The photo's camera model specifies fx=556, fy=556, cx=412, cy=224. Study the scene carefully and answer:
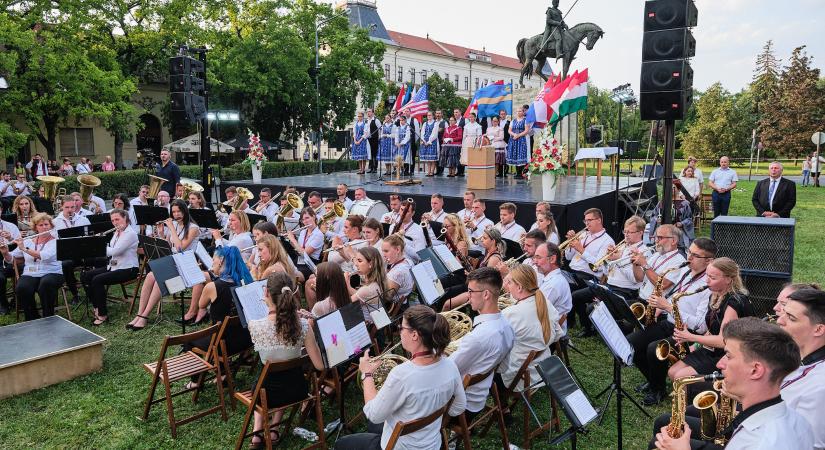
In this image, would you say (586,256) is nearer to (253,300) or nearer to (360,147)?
(253,300)

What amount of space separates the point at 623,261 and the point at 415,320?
4329 millimetres

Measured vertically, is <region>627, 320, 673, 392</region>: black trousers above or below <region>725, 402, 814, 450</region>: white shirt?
below

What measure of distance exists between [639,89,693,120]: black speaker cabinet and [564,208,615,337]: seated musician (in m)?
2.37

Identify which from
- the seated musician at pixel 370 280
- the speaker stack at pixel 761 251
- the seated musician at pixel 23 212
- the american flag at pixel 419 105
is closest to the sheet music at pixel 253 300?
the seated musician at pixel 370 280

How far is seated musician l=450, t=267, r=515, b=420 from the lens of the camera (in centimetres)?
405

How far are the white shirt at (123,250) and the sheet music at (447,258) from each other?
476cm

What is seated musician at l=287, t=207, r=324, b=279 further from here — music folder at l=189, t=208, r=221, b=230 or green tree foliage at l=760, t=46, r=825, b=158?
green tree foliage at l=760, t=46, r=825, b=158

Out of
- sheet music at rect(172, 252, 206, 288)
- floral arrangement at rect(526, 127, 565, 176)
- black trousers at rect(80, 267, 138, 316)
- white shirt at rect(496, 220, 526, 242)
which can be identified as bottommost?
black trousers at rect(80, 267, 138, 316)

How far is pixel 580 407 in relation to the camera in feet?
12.3

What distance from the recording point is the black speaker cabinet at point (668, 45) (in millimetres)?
8367

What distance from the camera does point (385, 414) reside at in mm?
3299

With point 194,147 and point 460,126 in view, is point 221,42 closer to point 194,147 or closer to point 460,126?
point 194,147

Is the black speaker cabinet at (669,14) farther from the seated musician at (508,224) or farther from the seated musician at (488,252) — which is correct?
the seated musician at (488,252)

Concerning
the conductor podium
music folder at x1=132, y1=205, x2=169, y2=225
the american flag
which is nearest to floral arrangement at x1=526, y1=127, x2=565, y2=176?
the conductor podium
